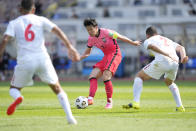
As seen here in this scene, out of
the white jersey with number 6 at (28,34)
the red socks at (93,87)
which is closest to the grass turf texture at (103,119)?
the red socks at (93,87)

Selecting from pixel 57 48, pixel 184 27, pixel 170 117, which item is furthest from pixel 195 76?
pixel 170 117

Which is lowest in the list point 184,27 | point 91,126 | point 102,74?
point 91,126

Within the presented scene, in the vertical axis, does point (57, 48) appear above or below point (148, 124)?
above

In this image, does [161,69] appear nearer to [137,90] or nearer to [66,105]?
[137,90]

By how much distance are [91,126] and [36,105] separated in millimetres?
5036

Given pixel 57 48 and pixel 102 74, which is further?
pixel 57 48

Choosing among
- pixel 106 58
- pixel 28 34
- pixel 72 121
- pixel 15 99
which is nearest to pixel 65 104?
pixel 72 121

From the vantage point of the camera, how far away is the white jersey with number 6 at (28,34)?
9.02 m

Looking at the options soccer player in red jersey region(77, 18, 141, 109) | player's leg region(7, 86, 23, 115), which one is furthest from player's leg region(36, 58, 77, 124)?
soccer player in red jersey region(77, 18, 141, 109)

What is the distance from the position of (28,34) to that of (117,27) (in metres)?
26.6

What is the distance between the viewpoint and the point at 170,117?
33.7 ft

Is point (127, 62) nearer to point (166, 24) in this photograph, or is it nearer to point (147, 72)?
point (166, 24)

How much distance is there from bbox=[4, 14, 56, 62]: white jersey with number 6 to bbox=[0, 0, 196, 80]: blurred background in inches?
498

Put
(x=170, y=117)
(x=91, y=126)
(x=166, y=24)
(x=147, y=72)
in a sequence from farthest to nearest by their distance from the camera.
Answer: (x=166, y=24) < (x=147, y=72) < (x=170, y=117) < (x=91, y=126)
